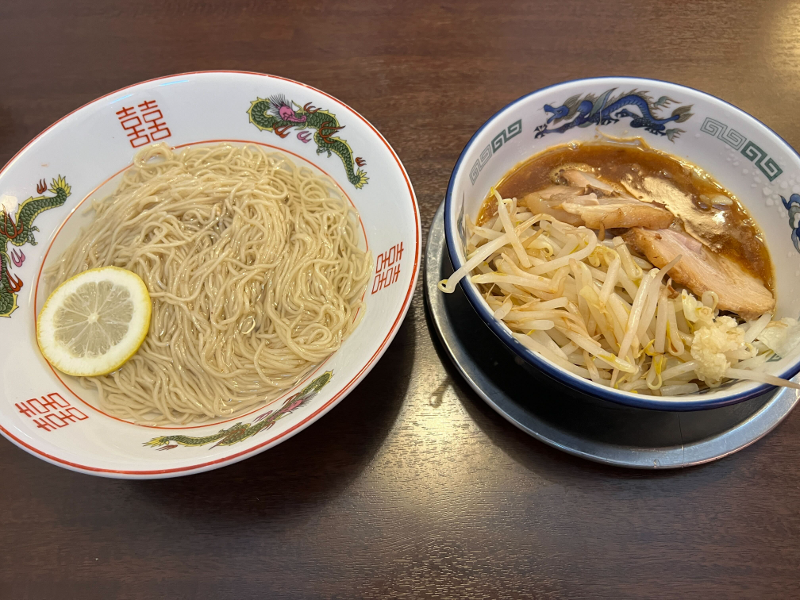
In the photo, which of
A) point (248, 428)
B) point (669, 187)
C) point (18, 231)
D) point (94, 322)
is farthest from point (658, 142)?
point (18, 231)

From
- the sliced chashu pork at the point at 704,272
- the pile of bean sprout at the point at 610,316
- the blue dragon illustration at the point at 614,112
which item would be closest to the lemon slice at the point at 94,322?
the pile of bean sprout at the point at 610,316

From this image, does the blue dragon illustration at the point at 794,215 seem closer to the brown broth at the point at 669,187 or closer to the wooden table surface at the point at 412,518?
the brown broth at the point at 669,187

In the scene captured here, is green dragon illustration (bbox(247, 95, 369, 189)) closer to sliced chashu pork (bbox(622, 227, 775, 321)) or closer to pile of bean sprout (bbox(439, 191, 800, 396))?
pile of bean sprout (bbox(439, 191, 800, 396))

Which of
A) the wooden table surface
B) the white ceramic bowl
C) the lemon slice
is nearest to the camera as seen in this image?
the white ceramic bowl

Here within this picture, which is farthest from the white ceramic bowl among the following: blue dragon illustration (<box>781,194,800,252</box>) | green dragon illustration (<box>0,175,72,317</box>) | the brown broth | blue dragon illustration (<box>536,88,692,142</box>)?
blue dragon illustration (<box>781,194,800,252</box>)

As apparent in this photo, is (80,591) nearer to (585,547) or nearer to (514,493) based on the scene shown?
(514,493)

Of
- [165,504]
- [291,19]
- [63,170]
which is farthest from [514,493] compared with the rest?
[291,19]

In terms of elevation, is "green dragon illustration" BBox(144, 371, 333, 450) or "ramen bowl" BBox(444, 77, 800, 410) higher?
"ramen bowl" BBox(444, 77, 800, 410)
